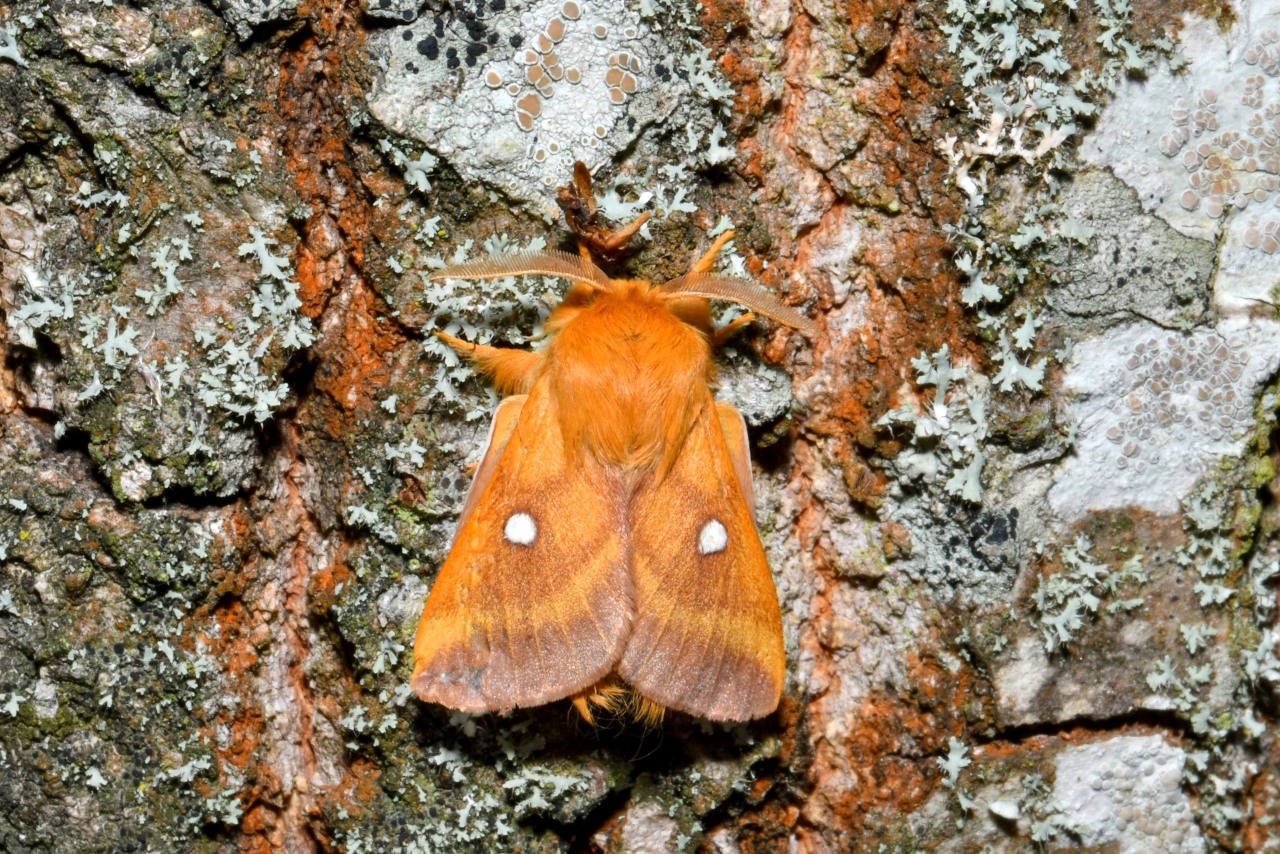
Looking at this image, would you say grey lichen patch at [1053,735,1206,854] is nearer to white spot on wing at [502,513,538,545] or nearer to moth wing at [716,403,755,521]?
moth wing at [716,403,755,521]

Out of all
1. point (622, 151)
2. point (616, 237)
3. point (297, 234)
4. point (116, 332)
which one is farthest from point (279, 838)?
point (622, 151)

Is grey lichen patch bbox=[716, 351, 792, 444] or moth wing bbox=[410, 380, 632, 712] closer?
moth wing bbox=[410, 380, 632, 712]

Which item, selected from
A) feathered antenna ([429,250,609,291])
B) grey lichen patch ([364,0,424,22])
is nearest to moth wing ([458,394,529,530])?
feathered antenna ([429,250,609,291])

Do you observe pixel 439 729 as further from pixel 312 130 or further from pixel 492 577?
pixel 312 130

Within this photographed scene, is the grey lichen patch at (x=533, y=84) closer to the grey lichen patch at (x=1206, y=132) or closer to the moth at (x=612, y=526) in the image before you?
the moth at (x=612, y=526)

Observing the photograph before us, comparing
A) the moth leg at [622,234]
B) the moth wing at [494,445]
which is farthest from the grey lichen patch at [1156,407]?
the moth wing at [494,445]

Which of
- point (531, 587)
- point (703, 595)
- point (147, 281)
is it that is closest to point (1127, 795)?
point (703, 595)

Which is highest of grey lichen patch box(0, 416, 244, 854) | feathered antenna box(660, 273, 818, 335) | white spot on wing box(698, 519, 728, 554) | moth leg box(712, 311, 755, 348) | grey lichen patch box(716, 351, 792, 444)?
feathered antenna box(660, 273, 818, 335)

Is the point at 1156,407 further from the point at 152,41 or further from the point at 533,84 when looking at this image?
the point at 152,41
